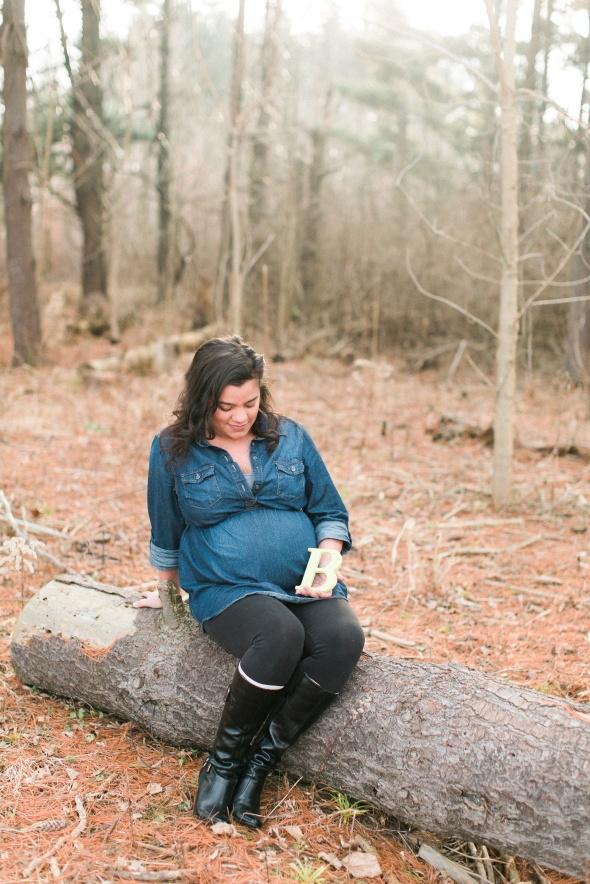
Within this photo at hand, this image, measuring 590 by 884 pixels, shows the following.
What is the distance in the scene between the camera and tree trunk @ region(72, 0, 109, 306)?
14.4m

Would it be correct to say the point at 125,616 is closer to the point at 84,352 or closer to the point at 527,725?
the point at 527,725

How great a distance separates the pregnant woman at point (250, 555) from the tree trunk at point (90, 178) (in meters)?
12.8

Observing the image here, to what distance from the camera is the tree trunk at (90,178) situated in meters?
14.4

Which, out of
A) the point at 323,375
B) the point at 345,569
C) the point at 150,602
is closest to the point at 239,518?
the point at 150,602

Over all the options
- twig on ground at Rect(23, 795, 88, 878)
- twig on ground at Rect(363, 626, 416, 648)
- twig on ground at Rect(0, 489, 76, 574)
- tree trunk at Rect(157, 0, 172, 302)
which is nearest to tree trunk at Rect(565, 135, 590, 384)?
twig on ground at Rect(363, 626, 416, 648)

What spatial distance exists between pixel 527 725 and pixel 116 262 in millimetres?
13126

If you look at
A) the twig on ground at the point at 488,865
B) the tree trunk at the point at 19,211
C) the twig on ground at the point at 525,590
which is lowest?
the twig on ground at the point at 488,865

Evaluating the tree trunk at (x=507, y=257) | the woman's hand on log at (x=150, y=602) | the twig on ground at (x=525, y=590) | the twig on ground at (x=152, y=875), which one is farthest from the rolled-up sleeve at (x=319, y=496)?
the tree trunk at (x=507, y=257)

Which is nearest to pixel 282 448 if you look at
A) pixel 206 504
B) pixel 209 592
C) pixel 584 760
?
pixel 206 504

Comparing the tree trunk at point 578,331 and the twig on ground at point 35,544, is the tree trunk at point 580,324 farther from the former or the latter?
the twig on ground at point 35,544

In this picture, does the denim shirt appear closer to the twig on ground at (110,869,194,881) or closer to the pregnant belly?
the pregnant belly

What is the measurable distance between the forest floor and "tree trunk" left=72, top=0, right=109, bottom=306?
20.7ft

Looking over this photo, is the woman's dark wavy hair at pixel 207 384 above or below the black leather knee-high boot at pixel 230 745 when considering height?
above

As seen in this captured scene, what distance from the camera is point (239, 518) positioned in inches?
121
